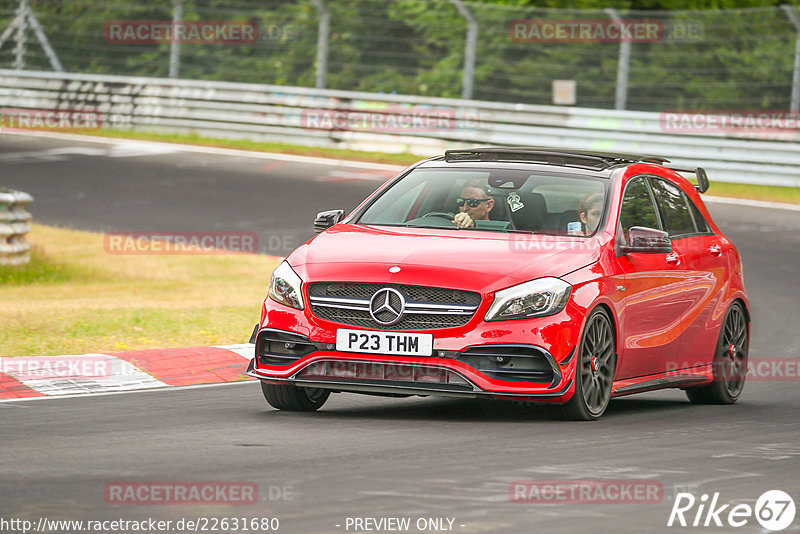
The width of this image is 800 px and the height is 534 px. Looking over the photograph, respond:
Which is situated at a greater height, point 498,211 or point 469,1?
point 469,1

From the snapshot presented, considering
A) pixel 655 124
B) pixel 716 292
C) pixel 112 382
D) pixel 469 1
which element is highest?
pixel 469 1

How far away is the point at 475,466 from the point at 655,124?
1840 centimetres

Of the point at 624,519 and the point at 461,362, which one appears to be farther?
the point at 461,362

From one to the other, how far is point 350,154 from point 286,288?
62.2 feet

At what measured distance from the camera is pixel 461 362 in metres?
8.52

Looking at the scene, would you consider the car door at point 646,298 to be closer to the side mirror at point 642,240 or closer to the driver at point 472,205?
the side mirror at point 642,240

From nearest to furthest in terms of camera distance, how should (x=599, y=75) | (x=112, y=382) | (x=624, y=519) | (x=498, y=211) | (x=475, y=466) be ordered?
(x=624, y=519) → (x=475, y=466) → (x=498, y=211) → (x=112, y=382) → (x=599, y=75)

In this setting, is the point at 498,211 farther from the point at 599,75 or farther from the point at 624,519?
the point at 599,75

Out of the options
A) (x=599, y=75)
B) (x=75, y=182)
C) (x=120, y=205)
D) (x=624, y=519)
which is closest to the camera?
(x=624, y=519)

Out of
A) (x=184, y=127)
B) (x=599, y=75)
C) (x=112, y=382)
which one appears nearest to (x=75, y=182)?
(x=184, y=127)

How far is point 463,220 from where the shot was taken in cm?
959

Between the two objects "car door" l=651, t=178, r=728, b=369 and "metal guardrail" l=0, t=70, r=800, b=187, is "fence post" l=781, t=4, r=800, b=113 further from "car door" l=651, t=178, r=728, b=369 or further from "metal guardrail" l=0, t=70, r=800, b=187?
"car door" l=651, t=178, r=728, b=369

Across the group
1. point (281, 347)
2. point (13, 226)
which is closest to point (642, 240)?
point (281, 347)

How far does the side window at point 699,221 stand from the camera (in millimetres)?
10875
